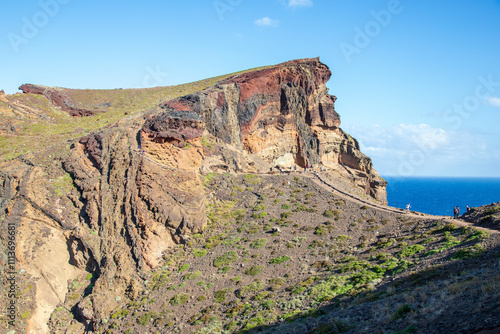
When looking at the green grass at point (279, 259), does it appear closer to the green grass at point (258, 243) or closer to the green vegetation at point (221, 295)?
the green grass at point (258, 243)

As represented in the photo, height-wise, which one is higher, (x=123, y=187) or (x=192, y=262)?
(x=123, y=187)

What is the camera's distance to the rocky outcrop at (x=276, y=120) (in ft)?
144

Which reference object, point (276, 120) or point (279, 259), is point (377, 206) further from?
point (276, 120)

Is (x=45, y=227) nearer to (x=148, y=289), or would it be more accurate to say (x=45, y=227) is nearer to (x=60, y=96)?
(x=148, y=289)

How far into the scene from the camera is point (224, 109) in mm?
50125

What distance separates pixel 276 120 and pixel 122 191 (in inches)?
1198

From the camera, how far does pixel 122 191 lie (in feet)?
113

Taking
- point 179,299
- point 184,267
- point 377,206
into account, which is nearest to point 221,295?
point 179,299

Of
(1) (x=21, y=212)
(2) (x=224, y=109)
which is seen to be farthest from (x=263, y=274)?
(2) (x=224, y=109)

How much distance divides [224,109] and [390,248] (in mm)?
31175

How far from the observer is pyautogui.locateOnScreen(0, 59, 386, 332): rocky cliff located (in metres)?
28.4

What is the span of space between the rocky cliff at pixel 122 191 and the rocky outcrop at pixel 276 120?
23 centimetres

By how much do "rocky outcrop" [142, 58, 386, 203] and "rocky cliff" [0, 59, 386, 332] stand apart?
23 centimetres

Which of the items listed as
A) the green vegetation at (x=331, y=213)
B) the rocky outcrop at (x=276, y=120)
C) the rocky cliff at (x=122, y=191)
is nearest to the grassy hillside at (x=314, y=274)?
the green vegetation at (x=331, y=213)
